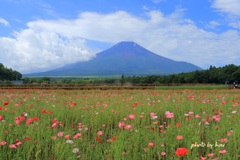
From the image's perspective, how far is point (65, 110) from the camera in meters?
5.96

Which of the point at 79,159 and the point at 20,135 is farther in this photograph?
the point at 20,135

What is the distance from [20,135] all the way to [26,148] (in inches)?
25.9

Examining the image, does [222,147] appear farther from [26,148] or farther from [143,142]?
[26,148]

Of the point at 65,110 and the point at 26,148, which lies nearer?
the point at 26,148

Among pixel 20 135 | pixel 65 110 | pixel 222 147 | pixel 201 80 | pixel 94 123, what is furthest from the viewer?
pixel 201 80

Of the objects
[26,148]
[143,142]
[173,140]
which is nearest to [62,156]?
[26,148]

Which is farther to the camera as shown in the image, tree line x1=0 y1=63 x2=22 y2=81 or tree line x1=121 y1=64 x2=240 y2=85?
tree line x1=0 y1=63 x2=22 y2=81

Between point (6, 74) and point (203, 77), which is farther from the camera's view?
point (6, 74)

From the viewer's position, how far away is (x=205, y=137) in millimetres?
3955

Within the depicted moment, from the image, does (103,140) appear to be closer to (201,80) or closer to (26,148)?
(26,148)

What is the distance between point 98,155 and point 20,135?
4.25 feet

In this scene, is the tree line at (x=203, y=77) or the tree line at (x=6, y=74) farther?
Answer: the tree line at (x=6, y=74)

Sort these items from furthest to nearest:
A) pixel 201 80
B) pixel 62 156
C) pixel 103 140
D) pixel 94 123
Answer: pixel 201 80, pixel 94 123, pixel 103 140, pixel 62 156

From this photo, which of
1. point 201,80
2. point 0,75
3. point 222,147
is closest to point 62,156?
point 222,147
